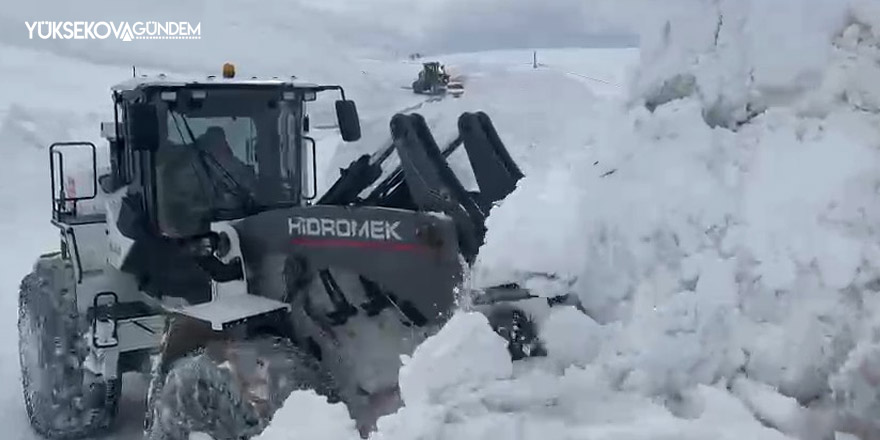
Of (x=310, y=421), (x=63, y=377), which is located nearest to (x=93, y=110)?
(x=63, y=377)

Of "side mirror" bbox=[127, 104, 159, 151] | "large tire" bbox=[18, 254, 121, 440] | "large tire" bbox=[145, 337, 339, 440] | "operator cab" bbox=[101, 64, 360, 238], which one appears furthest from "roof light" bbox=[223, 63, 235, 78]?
"large tire" bbox=[145, 337, 339, 440]

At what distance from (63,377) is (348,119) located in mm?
2159

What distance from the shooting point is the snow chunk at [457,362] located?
2.45 metres

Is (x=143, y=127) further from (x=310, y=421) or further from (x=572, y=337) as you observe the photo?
(x=572, y=337)

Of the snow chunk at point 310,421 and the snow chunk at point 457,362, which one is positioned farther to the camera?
the snow chunk at point 310,421

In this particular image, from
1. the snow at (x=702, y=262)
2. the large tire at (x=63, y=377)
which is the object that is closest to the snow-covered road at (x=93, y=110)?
the large tire at (x=63, y=377)

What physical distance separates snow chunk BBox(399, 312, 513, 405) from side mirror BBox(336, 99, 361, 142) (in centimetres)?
281

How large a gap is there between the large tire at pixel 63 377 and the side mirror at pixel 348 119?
182cm

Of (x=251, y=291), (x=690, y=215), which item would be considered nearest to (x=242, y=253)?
(x=251, y=291)

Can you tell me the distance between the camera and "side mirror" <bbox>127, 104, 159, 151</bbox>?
4723 millimetres

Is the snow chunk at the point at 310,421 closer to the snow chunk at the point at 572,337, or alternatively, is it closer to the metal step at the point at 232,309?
the snow chunk at the point at 572,337

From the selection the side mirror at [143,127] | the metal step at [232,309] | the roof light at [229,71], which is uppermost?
the roof light at [229,71]

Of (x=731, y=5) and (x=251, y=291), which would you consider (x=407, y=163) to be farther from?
(x=731, y=5)

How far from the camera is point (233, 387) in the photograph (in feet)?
12.1
